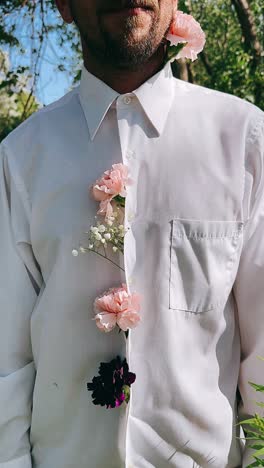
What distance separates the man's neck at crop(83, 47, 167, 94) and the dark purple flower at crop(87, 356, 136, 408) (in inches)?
27.8

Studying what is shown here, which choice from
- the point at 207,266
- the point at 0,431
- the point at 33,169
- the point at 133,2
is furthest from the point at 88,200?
the point at 0,431

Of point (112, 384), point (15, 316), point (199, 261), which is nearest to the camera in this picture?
point (112, 384)

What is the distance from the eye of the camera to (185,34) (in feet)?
6.55

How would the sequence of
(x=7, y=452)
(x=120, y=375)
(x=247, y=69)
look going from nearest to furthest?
1. (x=120, y=375)
2. (x=7, y=452)
3. (x=247, y=69)

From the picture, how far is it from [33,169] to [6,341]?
46cm

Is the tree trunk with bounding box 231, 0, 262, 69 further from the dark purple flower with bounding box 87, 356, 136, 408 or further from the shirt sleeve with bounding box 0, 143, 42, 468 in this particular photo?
the dark purple flower with bounding box 87, 356, 136, 408

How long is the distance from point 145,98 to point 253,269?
1.70 feet

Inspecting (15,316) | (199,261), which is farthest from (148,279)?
(15,316)

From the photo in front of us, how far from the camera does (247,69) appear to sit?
6055 mm

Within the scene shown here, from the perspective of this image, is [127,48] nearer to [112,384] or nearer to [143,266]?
[143,266]

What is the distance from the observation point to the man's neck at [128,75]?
2008mm

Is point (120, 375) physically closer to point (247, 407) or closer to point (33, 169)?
point (247, 407)

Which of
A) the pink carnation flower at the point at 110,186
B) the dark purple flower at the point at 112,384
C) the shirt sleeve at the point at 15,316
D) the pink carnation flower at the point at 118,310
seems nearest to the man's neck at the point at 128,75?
the pink carnation flower at the point at 110,186

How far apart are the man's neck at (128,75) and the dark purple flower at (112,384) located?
71 cm
